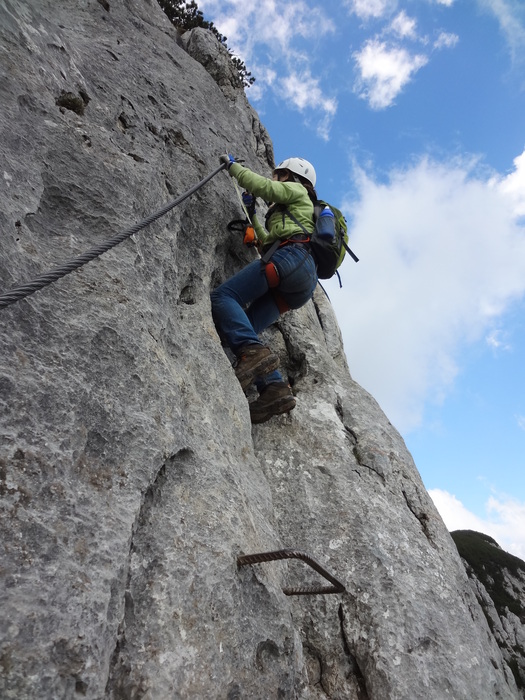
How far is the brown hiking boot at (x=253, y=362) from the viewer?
6230 mm

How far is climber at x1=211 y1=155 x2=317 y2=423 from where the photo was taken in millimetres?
6359

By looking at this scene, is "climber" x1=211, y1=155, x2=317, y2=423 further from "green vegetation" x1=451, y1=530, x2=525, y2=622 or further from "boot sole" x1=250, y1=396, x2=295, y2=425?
"green vegetation" x1=451, y1=530, x2=525, y2=622

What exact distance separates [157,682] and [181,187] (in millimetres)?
5765

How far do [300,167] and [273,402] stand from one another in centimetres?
388

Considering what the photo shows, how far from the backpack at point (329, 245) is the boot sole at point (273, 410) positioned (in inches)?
80.2

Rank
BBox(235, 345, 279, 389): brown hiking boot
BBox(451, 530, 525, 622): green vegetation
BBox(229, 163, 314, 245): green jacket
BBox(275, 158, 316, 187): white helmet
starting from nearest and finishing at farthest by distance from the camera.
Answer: BBox(235, 345, 279, 389): brown hiking boot → BBox(229, 163, 314, 245): green jacket → BBox(275, 158, 316, 187): white helmet → BBox(451, 530, 525, 622): green vegetation

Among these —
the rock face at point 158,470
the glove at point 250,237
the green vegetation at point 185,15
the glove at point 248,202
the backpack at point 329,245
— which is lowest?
the rock face at point 158,470

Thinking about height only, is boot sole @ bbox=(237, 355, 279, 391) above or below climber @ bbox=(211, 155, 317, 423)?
below

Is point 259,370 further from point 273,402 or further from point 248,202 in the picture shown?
point 248,202

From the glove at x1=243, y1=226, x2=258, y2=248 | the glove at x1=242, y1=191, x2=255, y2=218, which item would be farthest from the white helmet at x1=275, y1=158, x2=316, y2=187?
the glove at x1=243, y1=226, x2=258, y2=248

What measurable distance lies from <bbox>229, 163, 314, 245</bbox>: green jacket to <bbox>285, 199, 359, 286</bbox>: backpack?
0.10 metres

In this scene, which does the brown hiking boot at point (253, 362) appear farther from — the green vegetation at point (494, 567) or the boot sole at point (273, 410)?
the green vegetation at point (494, 567)

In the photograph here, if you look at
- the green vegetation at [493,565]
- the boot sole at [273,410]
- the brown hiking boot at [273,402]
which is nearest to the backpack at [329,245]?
the brown hiking boot at [273,402]

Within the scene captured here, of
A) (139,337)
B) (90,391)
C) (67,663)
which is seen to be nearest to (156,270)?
(139,337)
